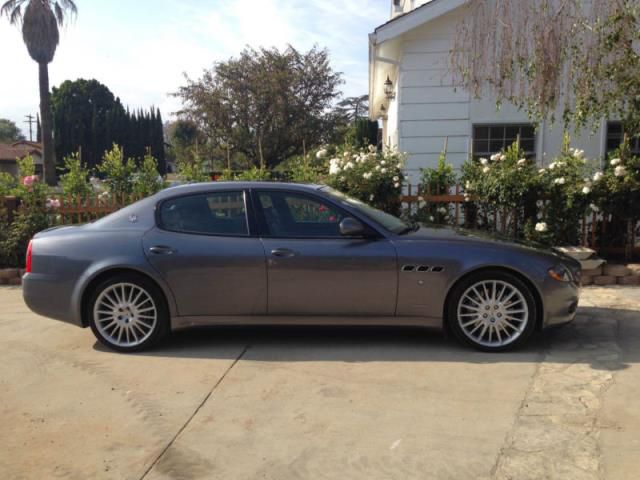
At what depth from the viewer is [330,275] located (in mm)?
4750

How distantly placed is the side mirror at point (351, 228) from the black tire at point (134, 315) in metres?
1.57

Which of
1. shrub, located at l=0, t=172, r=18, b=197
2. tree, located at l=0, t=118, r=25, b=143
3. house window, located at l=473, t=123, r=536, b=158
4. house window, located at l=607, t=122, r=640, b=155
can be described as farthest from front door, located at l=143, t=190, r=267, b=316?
tree, located at l=0, t=118, r=25, b=143

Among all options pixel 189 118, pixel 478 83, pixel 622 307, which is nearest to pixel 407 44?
pixel 478 83

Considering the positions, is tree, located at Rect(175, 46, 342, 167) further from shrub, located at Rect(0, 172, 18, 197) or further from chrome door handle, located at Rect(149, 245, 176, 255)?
chrome door handle, located at Rect(149, 245, 176, 255)

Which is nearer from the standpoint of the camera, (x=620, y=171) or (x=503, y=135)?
(x=620, y=171)

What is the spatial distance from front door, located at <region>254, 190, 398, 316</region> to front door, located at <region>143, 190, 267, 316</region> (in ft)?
0.40

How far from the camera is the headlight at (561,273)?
470 centimetres

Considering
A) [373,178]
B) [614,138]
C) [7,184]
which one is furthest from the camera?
[614,138]

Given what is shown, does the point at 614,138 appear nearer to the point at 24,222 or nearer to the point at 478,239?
the point at 478,239

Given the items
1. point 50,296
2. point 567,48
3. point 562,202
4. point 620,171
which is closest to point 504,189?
point 562,202

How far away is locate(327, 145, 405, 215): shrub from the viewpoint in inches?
306

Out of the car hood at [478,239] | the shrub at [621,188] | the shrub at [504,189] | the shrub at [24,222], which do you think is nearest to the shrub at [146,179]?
the shrub at [24,222]

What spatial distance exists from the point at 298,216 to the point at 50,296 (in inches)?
84.8

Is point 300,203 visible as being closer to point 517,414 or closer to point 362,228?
point 362,228
